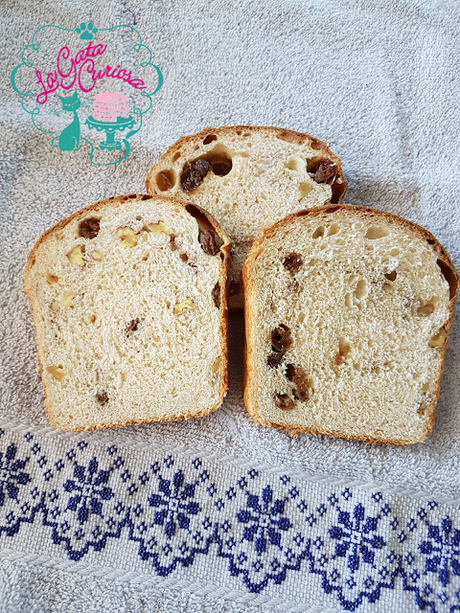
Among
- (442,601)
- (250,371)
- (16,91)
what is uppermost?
(16,91)

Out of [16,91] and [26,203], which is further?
[16,91]

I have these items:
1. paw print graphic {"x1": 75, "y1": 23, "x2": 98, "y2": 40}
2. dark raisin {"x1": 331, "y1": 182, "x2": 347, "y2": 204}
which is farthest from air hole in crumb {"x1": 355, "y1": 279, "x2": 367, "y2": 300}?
paw print graphic {"x1": 75, "y1": 23, "x2": 98, "y2": 40}

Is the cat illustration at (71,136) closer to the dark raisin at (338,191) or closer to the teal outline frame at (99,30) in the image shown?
the teal outline frame at (99,30)

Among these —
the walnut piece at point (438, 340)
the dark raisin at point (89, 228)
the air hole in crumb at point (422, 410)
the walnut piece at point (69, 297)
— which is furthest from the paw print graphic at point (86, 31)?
the air hole in crumb at point (422, 410)

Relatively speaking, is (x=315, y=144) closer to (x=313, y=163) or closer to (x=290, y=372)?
(x=313, y=163)

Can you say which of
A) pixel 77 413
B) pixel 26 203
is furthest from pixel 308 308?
pixel 26 203

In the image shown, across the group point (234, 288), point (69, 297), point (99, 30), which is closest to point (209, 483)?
point (234, 288)

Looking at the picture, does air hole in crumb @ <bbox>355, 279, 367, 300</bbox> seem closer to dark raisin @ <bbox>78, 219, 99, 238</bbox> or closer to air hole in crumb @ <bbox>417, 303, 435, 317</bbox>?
air hole in crumb @ <bbox>417, 303, 435, 317</bbox>

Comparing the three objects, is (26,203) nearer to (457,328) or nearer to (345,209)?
(345,209)
